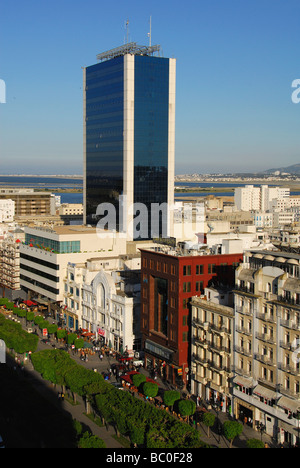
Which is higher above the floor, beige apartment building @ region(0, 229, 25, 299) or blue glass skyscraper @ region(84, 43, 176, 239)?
blue glass skyscraper @ region(84, 43, 176, 239)

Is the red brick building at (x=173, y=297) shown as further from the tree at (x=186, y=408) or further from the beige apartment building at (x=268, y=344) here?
the tree at (x=186, y=408)

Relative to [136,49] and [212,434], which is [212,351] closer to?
[212,434]

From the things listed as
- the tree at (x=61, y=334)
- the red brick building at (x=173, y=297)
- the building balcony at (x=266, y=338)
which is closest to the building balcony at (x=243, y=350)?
the building balcony at (x=266, y=338)

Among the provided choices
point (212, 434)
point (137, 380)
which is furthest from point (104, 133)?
point (212, 434)

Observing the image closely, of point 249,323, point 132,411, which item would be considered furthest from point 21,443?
point 249,323

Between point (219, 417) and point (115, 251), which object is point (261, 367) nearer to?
point (219, 417)

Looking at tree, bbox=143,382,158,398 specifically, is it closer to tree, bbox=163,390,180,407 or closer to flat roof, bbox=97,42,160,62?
tree, bbox=163,390,180,407

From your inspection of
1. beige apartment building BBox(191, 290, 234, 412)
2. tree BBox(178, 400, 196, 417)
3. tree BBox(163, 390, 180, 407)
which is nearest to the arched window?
beige apartment building BBox(191, 290, 234, 412)

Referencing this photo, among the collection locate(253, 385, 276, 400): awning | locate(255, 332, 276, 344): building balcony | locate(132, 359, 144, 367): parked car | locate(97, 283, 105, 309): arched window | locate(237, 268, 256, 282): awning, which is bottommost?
locate(132, 359, 144, 367): parked car
